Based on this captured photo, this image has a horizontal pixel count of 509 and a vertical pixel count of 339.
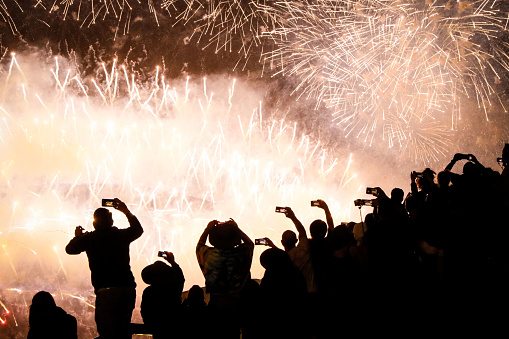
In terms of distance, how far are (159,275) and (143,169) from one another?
15.1 metres

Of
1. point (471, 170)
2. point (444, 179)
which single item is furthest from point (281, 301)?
point (444, 179)

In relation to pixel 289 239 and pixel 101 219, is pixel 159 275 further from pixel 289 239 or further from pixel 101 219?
pixel 289 239

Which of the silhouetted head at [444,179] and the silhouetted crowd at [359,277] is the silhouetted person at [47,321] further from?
the silhouetted head at [444,179]

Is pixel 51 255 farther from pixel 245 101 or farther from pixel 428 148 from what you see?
pixel 428 148

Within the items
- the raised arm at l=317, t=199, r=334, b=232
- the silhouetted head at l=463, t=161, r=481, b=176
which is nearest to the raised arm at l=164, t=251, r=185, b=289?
the raised arm at l=317, t=199, r=334, b=232

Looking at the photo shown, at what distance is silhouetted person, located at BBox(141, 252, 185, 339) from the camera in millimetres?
2795

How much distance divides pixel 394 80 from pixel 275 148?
671 cm

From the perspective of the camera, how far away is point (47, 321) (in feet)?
8.45

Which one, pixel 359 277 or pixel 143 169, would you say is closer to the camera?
pixel 359 277

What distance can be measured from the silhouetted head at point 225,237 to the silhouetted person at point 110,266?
80 cm

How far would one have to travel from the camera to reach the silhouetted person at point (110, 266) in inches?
132

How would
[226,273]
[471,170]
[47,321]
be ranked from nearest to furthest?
[47,321] < [226,273] < [471,170]

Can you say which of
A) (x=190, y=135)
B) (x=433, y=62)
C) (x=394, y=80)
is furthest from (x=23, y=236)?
(x=433, y=62)

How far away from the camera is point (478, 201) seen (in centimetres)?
331
